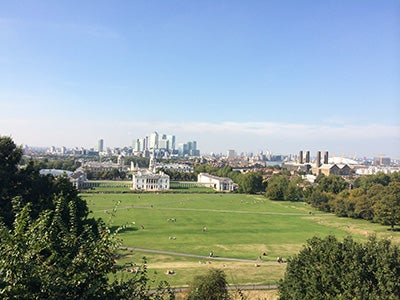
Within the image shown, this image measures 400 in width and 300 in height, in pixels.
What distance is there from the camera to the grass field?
27.0 m

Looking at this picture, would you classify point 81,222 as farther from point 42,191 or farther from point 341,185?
point 341,185

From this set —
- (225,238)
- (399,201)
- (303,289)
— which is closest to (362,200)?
(399,201)

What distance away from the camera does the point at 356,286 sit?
1489 centimetres

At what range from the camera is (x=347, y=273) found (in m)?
15.3

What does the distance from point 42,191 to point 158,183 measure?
241ft

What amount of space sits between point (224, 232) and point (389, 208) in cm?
2342

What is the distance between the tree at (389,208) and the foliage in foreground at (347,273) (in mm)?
33913

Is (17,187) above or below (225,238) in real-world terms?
above

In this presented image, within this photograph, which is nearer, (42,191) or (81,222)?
(81,222)

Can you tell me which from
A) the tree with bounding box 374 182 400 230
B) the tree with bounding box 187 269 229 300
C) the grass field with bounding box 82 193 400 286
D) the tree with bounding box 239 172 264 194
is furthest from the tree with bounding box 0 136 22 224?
the tree with bounding box 239 172 264 194

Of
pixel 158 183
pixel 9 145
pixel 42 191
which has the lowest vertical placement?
pixel 158 183

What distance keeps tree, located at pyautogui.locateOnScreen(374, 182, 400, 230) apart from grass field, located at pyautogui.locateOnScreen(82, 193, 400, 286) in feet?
4.11

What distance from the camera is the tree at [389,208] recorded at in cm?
4669

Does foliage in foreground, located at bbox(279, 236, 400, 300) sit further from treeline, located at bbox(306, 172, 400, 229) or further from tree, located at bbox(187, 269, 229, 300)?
treeline, located at bbox(306, 172, 400, 229)
